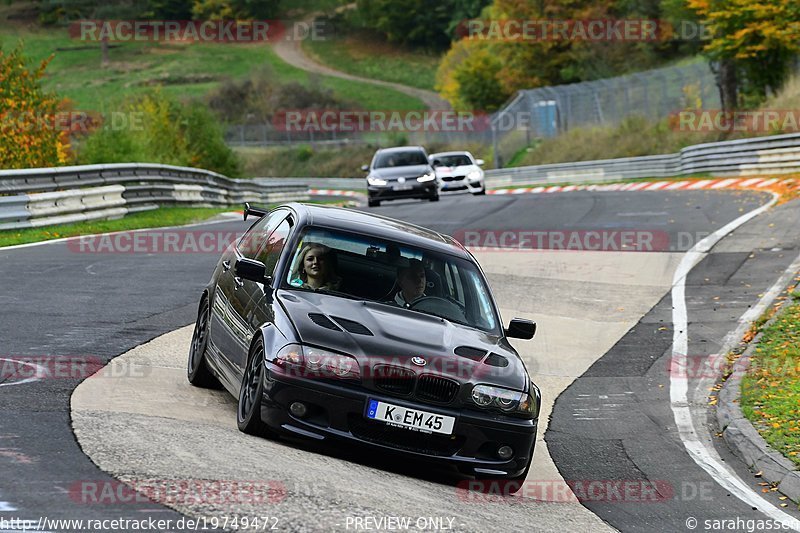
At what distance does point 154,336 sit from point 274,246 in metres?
3.04

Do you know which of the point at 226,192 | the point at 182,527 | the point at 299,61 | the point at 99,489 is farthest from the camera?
the point at 299,61

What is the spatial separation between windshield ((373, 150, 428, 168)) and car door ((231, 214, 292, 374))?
2552 centimetres

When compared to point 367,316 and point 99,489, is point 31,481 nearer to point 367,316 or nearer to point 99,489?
point 99,489

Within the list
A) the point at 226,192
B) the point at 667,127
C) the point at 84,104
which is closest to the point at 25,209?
the point at 226,192

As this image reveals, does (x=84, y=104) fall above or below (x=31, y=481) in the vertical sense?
below

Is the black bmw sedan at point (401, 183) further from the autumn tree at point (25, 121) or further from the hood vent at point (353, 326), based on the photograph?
the hood vent at point (353, 326)

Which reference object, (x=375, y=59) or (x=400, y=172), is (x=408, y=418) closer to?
(x=400, y=172)

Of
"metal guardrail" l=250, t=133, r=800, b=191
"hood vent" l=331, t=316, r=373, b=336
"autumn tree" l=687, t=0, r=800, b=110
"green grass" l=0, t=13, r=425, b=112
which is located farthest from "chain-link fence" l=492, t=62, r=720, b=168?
"green grass" l=0, t=13, r=425, b=112

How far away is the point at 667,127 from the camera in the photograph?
1960 inches

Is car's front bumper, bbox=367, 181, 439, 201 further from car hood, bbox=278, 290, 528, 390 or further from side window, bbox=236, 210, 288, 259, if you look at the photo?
car hood, bbox=278, 290, 528, 390

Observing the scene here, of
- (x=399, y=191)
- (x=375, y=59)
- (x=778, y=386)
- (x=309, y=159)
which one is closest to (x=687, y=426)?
(x=778, y=386)

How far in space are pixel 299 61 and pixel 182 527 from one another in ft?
425

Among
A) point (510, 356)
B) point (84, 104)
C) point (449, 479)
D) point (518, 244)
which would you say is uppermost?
point (510, 356)

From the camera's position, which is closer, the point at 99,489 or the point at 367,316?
the point at 99,489
